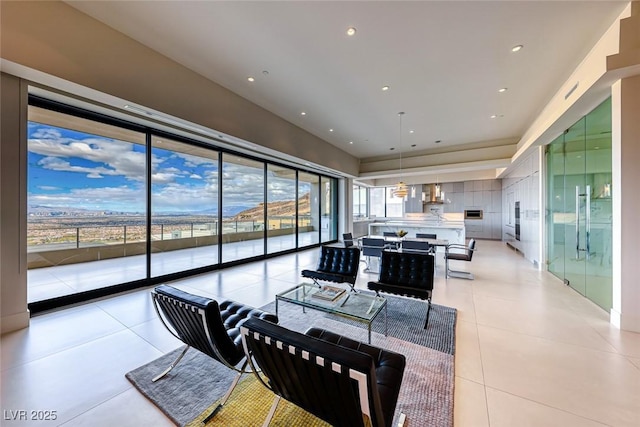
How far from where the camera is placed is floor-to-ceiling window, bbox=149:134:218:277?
15.7 feet

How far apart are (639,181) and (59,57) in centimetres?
689

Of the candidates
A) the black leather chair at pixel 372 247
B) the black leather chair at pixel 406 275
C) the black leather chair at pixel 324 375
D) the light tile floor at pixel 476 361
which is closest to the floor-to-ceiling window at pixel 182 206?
the light tile floor at pixel 476 361

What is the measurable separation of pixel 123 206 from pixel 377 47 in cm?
510

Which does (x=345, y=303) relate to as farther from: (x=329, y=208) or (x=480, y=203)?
(x=480, y=203)

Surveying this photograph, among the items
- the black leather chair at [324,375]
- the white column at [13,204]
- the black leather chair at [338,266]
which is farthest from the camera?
the black leather chair at [338,266]

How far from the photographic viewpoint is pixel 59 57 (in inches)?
104

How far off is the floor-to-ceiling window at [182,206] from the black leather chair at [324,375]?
168 inches

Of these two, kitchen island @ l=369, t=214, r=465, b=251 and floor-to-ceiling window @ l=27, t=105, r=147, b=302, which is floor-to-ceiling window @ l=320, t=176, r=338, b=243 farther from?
floor-to-ceiling window @ l=27, t=105, r=147, b=302

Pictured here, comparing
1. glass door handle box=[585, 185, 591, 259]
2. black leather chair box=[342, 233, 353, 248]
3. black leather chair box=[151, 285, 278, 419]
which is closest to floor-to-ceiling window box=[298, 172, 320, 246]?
black leather chair box=[342, 233, 353, 248]

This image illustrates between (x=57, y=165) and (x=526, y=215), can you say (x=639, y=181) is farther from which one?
(x=57, y=165)

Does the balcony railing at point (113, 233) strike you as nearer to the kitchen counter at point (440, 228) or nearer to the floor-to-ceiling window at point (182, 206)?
the floor-to-ceiling window at point (182, 206)

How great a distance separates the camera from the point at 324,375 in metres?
1.12

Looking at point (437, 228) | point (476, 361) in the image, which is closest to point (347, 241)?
point (437, 228)

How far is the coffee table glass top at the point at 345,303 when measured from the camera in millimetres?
2570
